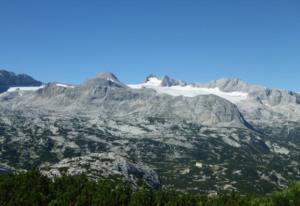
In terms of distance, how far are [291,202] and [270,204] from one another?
9.17 metres

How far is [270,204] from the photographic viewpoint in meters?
198

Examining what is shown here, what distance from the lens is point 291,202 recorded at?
199 metres
